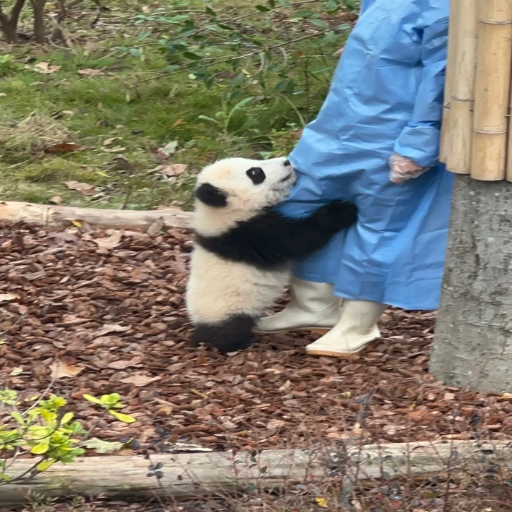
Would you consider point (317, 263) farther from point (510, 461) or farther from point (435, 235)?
point (510, 461)

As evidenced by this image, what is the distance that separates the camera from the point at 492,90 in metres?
3.20

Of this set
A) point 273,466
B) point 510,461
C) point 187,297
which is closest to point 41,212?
point 187,297

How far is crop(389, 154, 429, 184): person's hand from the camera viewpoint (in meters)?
3.60

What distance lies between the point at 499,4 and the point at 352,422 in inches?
59.3

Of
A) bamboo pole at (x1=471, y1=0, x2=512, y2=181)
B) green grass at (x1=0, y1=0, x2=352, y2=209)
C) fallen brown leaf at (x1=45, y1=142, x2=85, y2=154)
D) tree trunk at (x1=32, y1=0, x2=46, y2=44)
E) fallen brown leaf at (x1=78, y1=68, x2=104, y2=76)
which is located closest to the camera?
bamboo pole at (x1=471, y1=0, x2=512, y2=181)

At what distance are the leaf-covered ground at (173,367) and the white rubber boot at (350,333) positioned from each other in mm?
47

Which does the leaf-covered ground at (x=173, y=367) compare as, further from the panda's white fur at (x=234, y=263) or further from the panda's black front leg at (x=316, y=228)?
the panda's black front leg at (x=316, y=228)

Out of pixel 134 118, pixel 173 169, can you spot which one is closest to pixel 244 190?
pixel 173 169

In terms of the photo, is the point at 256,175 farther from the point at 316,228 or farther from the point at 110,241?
the point at 110,241

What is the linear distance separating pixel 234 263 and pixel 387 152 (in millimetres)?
865

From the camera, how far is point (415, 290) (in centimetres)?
381

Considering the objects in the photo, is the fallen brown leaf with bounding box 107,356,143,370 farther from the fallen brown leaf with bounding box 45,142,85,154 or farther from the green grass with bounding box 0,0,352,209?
the fallen brown leaf with bounding box 45,142,85,154

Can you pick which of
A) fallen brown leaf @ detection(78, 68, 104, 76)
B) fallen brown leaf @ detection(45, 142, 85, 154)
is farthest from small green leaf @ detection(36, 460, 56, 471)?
fallen brown leaf @ detection(78, 68, 104, 76)

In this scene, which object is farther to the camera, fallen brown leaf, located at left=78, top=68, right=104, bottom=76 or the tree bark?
the tree bark
